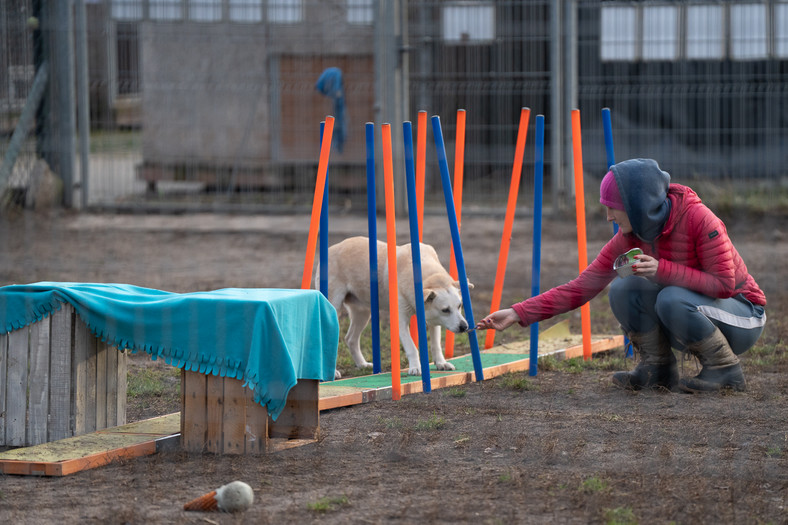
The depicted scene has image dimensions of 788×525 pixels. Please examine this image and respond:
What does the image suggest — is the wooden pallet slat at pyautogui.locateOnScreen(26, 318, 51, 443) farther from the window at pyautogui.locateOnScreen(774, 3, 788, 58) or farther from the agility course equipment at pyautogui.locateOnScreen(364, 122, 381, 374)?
the window at pyautogui.locateOnScreen(774, 3, 788, 58)

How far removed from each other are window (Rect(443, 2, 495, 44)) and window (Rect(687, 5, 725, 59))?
2.77 meters

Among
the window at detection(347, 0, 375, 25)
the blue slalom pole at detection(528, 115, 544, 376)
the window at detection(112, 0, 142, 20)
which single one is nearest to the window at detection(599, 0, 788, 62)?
the window at detection(347, 0, 375, 25)

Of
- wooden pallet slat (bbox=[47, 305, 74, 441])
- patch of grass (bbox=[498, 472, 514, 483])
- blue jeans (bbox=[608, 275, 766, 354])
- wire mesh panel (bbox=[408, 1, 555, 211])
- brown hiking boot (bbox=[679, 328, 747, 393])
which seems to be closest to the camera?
patch of grass (bbox=[498, 472, 514, 483])

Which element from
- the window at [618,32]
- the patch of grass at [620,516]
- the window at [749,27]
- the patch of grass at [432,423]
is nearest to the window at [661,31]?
the window at [618,32]

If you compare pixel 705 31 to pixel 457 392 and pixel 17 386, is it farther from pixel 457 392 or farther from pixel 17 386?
pixel 17 386

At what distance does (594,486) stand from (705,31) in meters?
11.2

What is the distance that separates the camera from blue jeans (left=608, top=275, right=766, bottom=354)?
472 cm

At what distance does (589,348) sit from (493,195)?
7.88 m

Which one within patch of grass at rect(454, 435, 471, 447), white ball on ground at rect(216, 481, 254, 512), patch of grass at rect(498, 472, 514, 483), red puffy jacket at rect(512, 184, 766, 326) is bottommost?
patch of grass at rect(454, 435, 471, 447)

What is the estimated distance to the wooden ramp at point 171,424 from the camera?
3.70 m

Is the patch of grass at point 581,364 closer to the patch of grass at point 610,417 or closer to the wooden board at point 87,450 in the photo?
the patch of grass at point 610,417

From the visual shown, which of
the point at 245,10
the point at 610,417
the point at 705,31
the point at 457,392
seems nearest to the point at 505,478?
the point at 610,417

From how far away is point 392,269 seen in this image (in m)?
4.94

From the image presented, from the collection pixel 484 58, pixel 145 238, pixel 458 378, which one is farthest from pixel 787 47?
pixel 458 378
